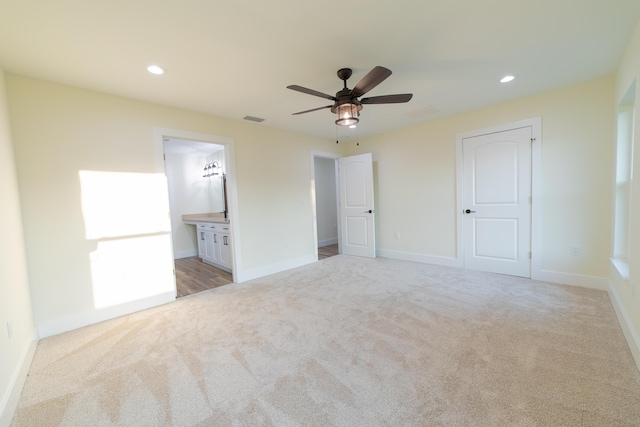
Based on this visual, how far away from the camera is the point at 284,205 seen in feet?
14.9

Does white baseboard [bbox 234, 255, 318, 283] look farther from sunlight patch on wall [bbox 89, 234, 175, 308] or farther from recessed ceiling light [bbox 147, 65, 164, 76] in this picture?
recessed ceiling light [bbox 147, 65, 164, 76]

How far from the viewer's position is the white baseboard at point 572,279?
3.02 meters

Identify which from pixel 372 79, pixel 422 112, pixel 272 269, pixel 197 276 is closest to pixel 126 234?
pixel 197 276

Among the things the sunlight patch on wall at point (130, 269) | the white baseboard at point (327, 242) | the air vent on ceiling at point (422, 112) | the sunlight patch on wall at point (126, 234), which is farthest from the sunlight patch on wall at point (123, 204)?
the white baseboard at point (327, 242)

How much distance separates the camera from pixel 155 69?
2.34 meters

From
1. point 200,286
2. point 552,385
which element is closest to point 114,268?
point 200,286

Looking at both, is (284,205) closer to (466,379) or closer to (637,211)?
(466,379)

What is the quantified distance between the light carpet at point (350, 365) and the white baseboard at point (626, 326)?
0.18ft

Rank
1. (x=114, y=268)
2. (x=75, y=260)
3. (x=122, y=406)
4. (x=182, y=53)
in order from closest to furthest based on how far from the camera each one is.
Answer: (x=122, y=406) → (x=182, y=53) → (x=75, y=260) → (x=114, y=268)

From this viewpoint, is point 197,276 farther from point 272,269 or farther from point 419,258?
point 419,258

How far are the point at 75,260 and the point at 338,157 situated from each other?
4413 millimetres

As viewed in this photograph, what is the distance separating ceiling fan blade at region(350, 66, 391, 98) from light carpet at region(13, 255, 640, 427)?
2.11 metres

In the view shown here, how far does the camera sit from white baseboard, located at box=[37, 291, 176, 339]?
2.46m

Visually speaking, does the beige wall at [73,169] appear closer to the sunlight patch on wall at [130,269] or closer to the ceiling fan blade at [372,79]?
the sunlight patch on wall at [130,269]
